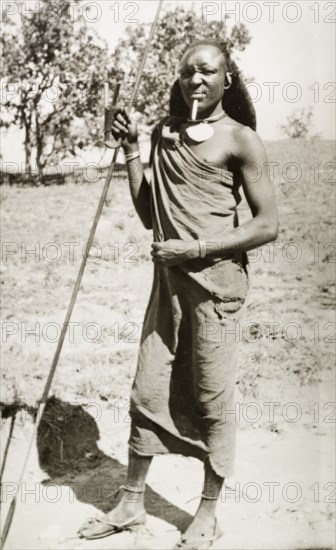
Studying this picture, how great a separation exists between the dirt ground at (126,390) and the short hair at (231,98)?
5.99ft

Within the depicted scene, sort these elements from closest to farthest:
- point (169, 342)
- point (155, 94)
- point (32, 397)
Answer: point (169, 342) < point (32, 397) < point (155, 94)

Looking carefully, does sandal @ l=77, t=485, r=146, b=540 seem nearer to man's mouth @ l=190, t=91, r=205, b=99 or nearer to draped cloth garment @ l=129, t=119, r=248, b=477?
draped cloth garment @ l=129, t=119, r=248, b=477

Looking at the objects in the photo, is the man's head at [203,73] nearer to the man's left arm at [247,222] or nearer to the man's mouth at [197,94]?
the man's mouth at [197,94]

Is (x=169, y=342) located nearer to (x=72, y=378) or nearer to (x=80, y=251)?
(x=72, y=378)

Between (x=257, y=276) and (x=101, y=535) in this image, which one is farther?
(x=257, y=276)

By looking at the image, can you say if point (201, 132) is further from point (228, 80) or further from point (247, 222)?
point (247, 222)

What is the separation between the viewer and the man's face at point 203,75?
96.3 inches

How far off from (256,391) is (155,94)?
10490mm

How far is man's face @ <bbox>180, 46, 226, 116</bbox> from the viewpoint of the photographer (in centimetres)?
245

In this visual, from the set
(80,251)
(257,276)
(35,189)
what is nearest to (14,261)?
(80,251)

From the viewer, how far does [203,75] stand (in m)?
2.46

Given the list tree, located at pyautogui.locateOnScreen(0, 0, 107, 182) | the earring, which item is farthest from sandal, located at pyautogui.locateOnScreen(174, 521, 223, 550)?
tree, located at pyautogui.locateOnScreen(0, 0, 107, 182)

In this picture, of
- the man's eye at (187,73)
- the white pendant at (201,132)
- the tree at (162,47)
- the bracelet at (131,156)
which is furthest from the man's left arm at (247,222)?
the tree at (162,47)

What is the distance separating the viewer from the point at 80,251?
863 centimetres
